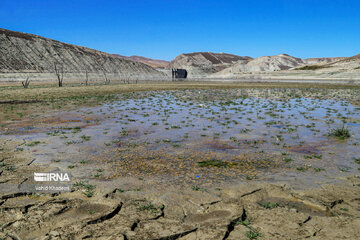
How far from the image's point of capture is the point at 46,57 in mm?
104000

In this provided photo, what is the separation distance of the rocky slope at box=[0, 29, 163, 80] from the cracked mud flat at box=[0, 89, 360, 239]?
87.5 metres

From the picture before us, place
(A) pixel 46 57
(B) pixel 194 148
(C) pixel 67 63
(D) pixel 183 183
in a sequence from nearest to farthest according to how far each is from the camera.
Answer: (D) pixel 183 183, (B) pixel 194 148, (A) pixel 46 57, (C) pixel 67 63

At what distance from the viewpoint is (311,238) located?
14.3ft

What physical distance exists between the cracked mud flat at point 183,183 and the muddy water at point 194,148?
4 cm

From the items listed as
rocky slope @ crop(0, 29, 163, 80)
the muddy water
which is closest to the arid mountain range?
rocky slope @ crop(0, 29, 163, 80)

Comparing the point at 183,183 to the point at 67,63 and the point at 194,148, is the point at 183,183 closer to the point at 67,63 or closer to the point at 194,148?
the point at 194,148

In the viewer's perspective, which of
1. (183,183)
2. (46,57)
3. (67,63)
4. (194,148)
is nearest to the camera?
(183,183)

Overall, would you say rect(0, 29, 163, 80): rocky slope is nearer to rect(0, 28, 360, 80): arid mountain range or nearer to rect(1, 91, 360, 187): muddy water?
rect(0, 28, 360, 80): arid mountain range

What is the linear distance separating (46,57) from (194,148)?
4308 inches

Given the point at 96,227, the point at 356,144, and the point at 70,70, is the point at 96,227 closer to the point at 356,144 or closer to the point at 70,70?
the point at 356,144

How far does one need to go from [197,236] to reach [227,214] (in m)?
0.94

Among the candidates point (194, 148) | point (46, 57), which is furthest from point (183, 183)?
point (46, 57)

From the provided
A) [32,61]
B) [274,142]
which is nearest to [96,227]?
[274,142]

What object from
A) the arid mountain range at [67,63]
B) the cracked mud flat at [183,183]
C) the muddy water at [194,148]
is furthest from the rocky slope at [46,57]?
the cracked mud flat at [183,183]
